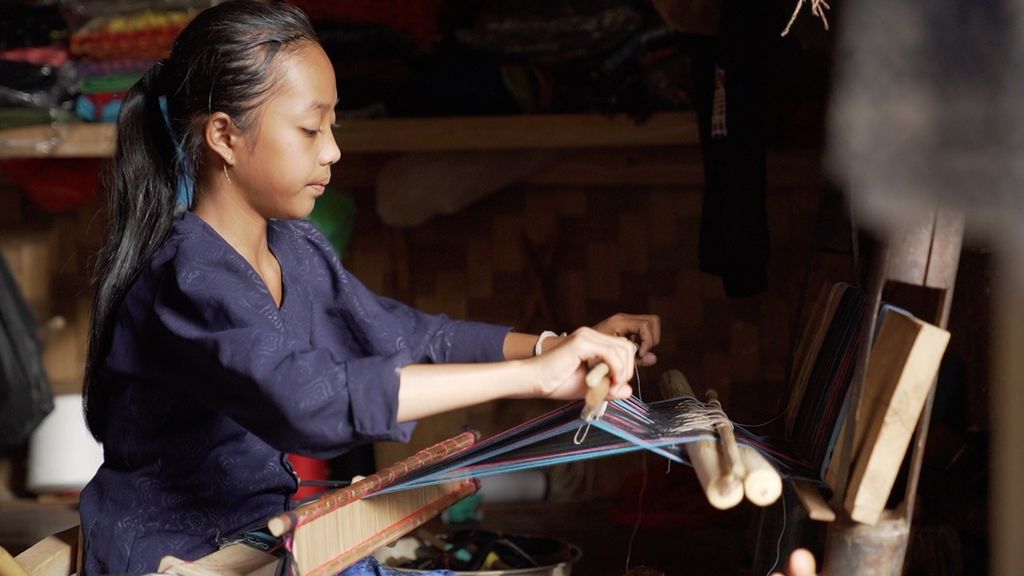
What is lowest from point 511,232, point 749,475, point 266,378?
point 511,232

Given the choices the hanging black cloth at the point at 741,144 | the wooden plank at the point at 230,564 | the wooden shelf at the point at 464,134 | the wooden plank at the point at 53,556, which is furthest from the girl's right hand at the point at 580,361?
the wooden shelf at the point at 464,134

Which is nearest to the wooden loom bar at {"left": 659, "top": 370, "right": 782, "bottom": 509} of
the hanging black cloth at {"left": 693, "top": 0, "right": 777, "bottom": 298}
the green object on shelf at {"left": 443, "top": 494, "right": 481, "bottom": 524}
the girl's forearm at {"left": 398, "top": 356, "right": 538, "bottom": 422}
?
the girl's forearm at {"left": 398, "top": 356, "right": 538, "bottom": 422}

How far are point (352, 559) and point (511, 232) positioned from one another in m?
2.54

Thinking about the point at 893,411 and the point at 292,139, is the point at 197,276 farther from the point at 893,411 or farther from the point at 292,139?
the point at 893,411

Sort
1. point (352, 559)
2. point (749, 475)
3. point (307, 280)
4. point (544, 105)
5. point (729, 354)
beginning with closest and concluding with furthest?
point (749, 475), point (352, 559), point (307, 280), point (544, 105), point (729, 354)

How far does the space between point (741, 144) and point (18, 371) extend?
8.43 ft

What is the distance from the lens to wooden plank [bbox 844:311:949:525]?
1.64 metres

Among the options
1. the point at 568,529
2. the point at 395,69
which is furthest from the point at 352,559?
the point at 395,69

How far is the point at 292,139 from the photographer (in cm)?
198

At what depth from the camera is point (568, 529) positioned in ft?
12.9

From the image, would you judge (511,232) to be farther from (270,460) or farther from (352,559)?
(352,559)

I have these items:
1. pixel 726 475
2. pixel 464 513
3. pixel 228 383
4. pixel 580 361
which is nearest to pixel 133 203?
pixel 228 383

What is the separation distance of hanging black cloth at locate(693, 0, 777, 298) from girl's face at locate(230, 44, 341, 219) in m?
1.32

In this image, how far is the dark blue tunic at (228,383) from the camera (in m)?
1.70
